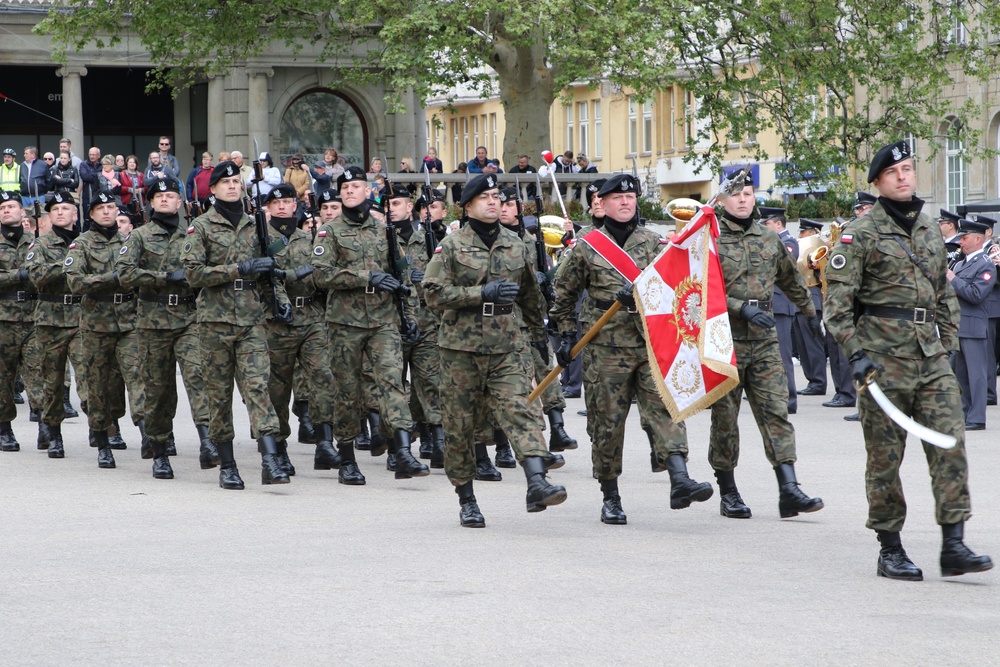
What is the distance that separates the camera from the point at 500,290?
9.35 m

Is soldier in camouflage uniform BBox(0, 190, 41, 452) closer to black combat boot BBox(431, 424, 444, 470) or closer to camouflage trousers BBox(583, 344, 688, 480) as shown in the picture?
black combat boot BBox(431, 424, 444, 470)

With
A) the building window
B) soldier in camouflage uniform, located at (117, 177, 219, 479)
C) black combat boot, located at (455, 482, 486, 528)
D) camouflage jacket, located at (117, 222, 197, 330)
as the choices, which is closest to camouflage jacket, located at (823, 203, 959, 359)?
black combat boot, located at (455, 482, 486, 528)

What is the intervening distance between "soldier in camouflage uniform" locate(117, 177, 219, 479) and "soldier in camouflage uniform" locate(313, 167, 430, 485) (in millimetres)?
1024

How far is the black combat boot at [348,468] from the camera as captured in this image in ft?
38.1

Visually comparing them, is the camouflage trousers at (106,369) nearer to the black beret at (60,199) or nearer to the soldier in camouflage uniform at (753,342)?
the black beret at (60,199)

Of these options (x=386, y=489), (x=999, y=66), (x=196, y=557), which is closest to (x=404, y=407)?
(x=386, y=489)

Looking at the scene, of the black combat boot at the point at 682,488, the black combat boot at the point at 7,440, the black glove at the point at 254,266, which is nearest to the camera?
the black combat boot at the point at 682,488

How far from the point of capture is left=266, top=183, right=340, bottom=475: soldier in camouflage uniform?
12.4 metres

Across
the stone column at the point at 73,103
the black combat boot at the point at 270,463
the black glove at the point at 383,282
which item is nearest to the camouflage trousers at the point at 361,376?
the black glove at the point at 383,282

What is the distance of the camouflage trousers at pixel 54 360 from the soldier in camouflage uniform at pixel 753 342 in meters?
5.85

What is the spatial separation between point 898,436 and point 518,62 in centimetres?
2118

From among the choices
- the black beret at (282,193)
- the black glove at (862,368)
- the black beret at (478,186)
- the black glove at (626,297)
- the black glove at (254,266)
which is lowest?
the black glove at (862,368)

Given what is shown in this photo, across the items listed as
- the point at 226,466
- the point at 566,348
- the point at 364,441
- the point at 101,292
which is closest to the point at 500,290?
the point at 566,348

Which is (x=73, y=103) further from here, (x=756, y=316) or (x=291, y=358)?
(x=756, y=316)
